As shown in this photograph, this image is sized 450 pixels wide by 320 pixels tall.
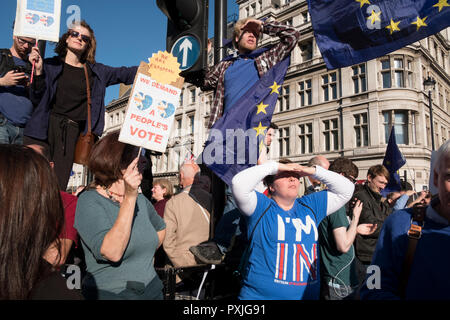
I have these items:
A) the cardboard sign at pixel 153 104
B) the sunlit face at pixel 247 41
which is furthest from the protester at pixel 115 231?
the sunlit face at pixel 247 41

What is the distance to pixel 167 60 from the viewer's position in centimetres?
226

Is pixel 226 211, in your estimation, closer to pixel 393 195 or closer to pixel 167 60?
pixel 167 60

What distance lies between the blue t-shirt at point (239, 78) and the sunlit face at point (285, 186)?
1.02 metres

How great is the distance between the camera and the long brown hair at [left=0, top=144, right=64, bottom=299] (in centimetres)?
101

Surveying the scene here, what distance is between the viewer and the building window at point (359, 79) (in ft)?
75.7

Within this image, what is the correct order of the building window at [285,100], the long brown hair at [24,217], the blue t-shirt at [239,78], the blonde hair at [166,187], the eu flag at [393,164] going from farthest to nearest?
the building window at [285,100] < the eu flag at [393,164] < the blonde hair at [166,187] < the blue t-shirt at [239,78] < the long brown hair at [24,217]

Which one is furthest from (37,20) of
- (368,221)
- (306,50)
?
(306,50)

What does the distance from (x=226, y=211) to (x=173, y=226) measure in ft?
1.89

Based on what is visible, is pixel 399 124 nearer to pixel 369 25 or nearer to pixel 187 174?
pixel 369 25

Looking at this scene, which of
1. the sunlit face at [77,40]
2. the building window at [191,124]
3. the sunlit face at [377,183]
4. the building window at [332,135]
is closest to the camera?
the sunlit face at [77,40]

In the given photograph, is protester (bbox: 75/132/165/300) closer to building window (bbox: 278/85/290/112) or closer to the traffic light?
the traffic light

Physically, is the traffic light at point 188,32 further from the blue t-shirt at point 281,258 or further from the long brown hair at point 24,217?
the long brown hair at point 24,217

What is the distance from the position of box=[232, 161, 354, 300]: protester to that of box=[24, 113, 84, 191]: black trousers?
4.95 ft

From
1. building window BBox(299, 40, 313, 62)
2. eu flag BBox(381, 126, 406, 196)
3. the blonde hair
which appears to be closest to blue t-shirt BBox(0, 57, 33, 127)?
the blonde hair
